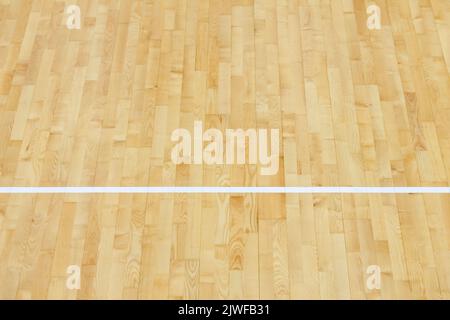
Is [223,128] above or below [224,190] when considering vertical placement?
above

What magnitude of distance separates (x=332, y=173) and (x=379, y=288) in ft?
1.97

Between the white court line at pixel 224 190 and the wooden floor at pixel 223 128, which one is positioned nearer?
the wooden floor at pixel 223 128

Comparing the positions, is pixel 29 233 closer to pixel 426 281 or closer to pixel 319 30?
pixel 426 281

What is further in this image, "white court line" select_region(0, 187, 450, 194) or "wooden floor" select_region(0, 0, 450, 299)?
"white court line" select_region(0, 187, 450, 194)

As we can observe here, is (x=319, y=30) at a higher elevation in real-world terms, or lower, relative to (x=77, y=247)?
higher

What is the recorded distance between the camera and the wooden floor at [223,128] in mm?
2848

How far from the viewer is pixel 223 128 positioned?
11.1 feet

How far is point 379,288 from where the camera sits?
2.78 meters

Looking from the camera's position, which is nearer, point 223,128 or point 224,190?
point 224,190

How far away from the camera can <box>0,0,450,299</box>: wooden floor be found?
285 centimetres

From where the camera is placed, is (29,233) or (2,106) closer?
(29,233)
